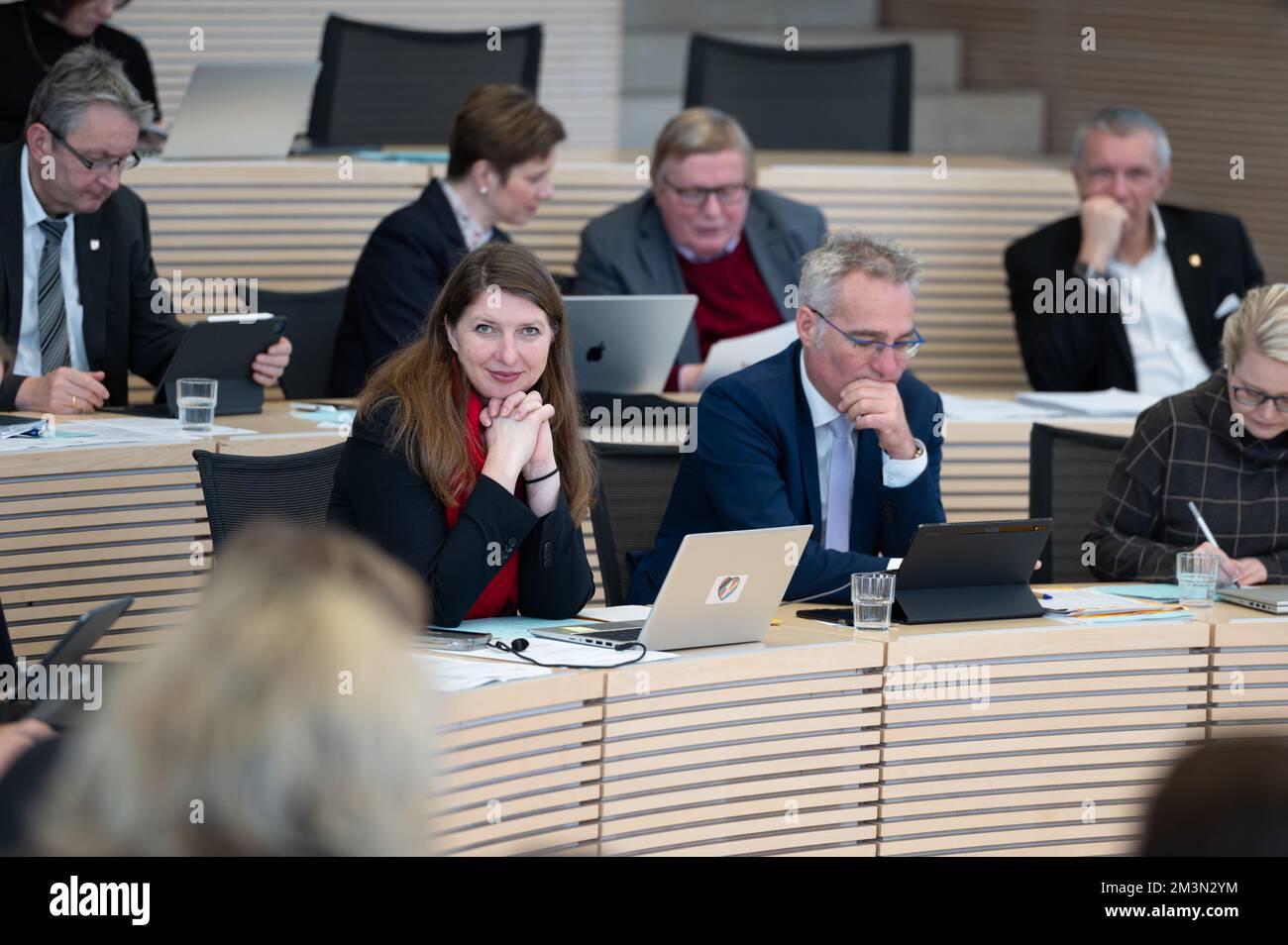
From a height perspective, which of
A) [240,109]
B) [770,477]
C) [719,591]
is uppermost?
[240,109]

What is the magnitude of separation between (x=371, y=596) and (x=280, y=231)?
4531 millimetres

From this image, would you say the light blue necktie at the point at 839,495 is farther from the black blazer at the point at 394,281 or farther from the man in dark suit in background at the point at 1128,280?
the man in dark suit in background at the point at 1128,280

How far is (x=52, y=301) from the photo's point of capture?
14.5 feet

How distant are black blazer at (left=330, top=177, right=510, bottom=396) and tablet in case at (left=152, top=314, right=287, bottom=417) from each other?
49 centimetres

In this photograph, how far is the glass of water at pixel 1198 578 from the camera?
3248mm

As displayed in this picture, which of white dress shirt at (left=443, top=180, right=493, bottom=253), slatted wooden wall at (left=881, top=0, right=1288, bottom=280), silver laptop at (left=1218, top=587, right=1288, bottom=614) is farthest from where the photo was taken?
slatted wooden wall at (left=881, top=0, right=1288, bottom=280)

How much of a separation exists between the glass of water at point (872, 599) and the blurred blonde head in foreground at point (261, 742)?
5.89 ft

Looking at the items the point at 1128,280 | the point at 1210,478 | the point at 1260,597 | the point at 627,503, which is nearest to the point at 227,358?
the point at 627,503

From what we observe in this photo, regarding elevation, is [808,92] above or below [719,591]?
above

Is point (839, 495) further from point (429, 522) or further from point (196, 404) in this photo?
point (196, 404)

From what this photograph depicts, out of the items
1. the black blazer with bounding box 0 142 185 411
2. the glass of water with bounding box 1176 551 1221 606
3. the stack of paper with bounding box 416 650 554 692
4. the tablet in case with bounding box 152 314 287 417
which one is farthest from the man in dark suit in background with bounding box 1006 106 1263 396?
the stack of paper with bounding box 416 650 554 692

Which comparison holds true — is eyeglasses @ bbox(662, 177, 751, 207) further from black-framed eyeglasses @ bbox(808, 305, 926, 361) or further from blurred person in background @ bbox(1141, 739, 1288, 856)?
blurred person in background @ bbox(1141, 739, 1288, 856)

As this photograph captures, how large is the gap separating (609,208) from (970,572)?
306 cm

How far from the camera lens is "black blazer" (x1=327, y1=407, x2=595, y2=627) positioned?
2.91 meters
